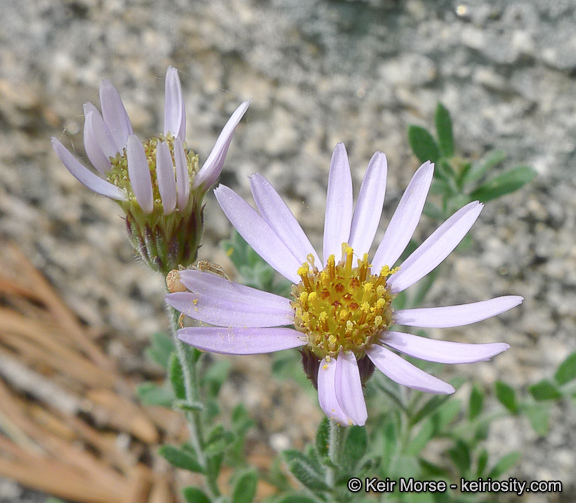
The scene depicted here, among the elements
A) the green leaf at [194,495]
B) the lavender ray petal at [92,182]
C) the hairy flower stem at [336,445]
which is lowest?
→ the green leaf at [194,495]

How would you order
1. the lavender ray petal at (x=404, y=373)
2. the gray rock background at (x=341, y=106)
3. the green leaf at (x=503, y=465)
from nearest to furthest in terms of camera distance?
the lavender ray petal at (x=404, y=373) < the green leaf at (x=503, y=465) < the gray rock background at (x=341, y=106)

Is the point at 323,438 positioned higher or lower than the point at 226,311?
lower

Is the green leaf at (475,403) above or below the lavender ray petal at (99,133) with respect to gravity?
below

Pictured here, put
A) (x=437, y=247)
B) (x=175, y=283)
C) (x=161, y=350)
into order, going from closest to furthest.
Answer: (x=175, y=283) → (x=437, y=247) → (x=161, y=350)

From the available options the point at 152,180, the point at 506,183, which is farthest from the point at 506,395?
the point at 152,180

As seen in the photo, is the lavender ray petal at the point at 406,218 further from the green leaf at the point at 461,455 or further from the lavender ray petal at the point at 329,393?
the green leaf at the point at 461,455

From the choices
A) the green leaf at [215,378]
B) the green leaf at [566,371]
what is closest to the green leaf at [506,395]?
the green leaf at [566,371]

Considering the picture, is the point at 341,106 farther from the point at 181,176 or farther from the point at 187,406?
the point at 187,406
